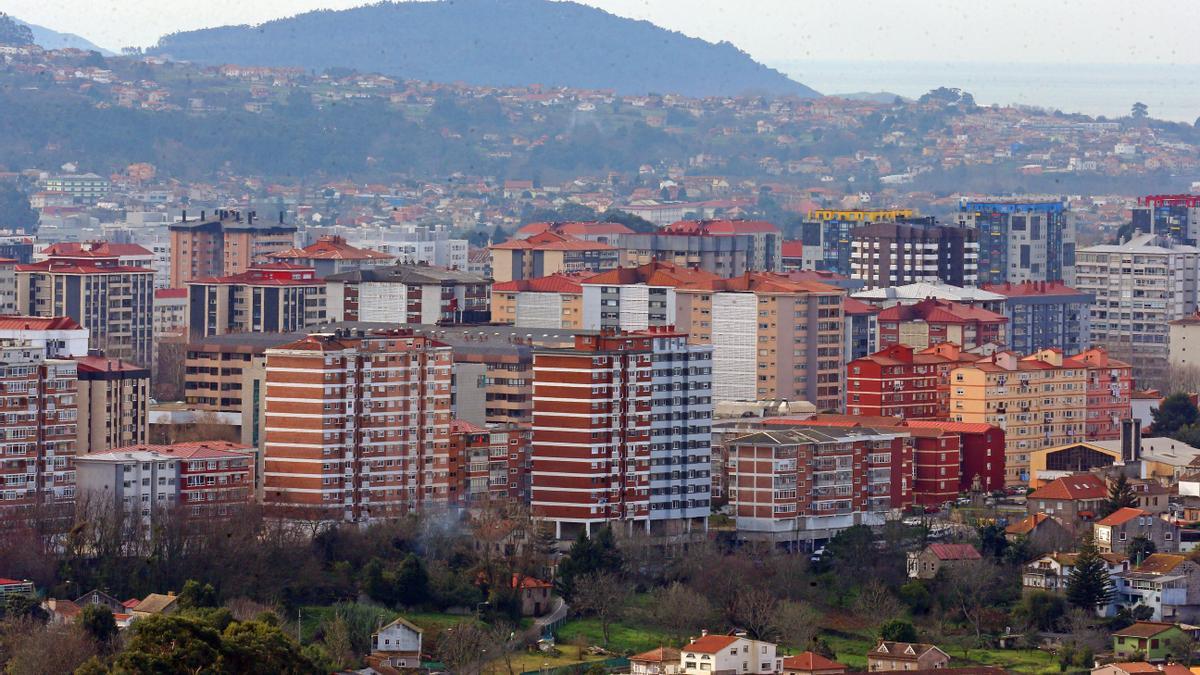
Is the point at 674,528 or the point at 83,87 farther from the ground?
the point at 83,87

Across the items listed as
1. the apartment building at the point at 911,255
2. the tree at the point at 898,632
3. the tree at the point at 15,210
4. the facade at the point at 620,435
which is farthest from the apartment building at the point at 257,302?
the tree at the point at 15,210

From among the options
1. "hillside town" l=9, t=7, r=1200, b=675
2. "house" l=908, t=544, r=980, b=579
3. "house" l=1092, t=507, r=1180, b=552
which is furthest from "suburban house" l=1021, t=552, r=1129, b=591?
"house" l=1092, t=507, r=1180, b=552

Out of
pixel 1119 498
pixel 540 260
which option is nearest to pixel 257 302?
pixel 540 260

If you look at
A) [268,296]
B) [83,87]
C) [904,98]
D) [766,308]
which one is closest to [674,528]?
[766,308]

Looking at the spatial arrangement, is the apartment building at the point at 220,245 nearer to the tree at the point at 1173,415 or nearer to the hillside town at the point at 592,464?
the hillside town at the point at 592,464

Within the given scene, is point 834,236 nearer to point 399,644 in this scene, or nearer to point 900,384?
point 900,384

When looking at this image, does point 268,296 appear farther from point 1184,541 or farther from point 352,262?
point 1184,541
